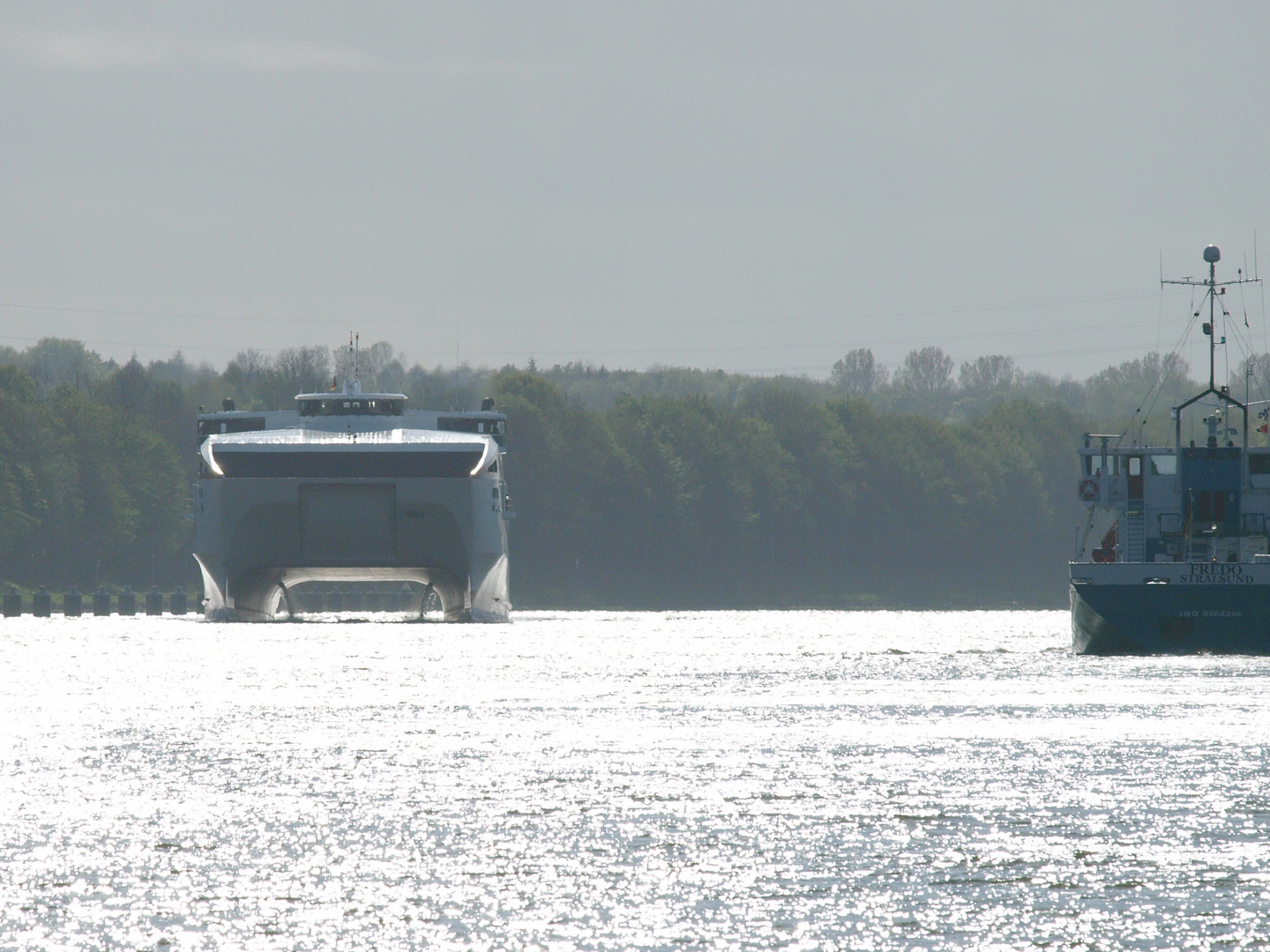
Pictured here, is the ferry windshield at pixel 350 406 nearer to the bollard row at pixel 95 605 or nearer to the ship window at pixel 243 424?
the ship window at pixel 243 424

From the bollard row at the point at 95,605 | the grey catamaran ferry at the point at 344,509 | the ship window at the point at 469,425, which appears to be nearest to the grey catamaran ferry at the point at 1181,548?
the grey catamaran ferry at the point at 344,509

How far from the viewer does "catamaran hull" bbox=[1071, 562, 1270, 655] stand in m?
43.6

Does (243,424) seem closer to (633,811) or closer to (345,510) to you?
(345,510)

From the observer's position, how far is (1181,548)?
4725 centimetres

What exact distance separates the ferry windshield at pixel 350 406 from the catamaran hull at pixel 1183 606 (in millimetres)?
33871

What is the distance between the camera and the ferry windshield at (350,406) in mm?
71625

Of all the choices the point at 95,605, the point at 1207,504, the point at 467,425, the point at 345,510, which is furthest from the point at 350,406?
the point at 1207,504

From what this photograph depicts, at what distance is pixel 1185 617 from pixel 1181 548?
3.96m

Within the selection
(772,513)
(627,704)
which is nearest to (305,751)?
(627,704)

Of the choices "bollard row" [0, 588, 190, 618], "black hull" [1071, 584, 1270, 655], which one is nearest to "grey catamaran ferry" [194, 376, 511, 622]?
"black hull" [1071, 584, 1270, 655]

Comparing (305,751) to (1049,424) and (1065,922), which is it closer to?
(1065,922)

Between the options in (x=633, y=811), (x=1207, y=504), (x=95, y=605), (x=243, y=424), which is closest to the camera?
(x=633, y=811)

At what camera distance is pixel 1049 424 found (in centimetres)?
16500

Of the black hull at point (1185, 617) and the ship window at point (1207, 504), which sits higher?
the ship window at point (1207, 504)
